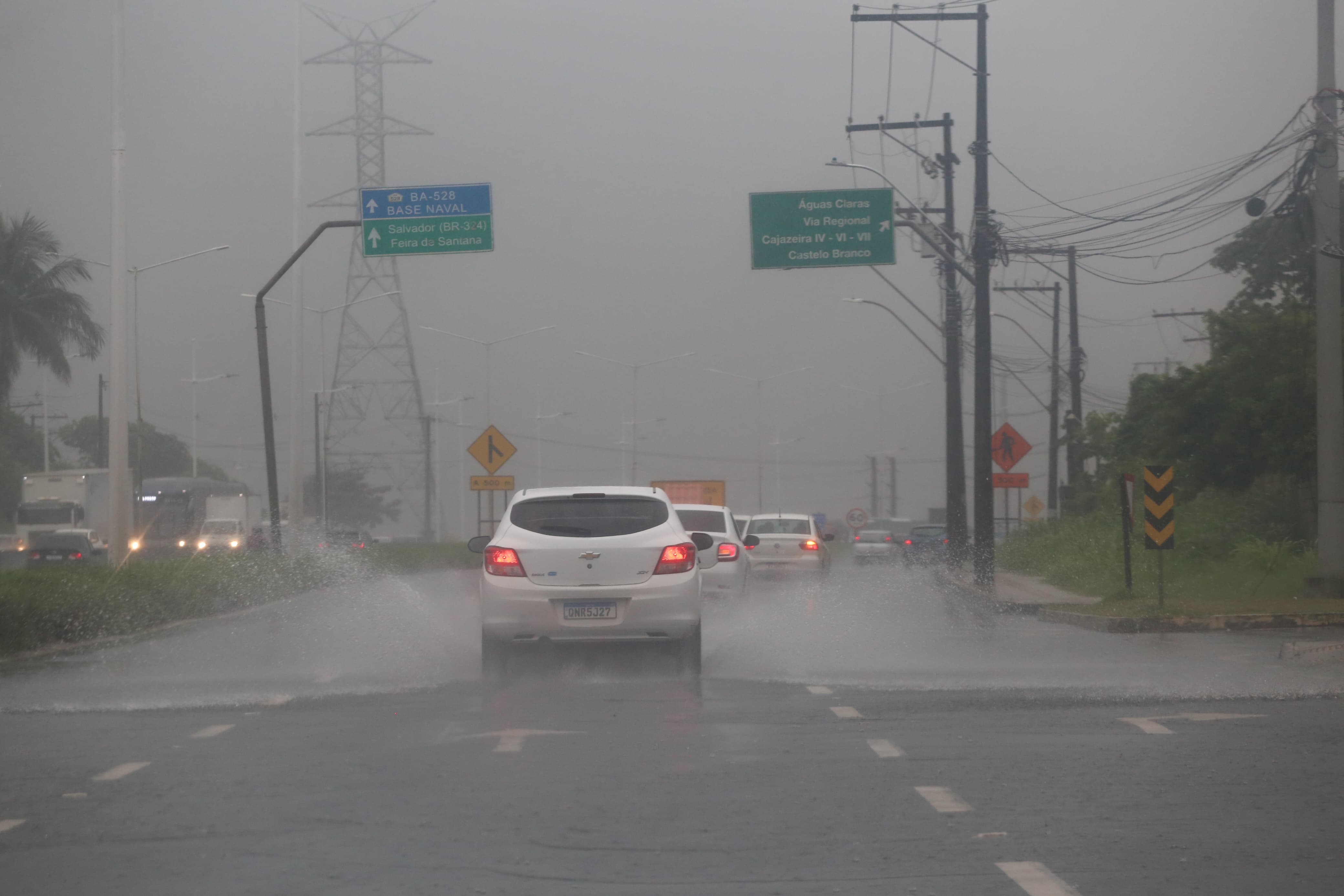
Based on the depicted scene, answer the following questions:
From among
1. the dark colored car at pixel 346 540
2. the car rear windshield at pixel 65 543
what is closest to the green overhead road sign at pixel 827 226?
the dark colored car at pixel 346 540

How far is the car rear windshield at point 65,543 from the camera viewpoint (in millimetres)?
42312

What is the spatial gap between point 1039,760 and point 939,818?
168 centimetres

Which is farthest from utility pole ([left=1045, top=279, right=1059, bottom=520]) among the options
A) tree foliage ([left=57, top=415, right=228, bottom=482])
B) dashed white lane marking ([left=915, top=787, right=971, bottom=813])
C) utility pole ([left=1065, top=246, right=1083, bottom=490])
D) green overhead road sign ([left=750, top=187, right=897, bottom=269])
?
tree foliage ([left=57, top=415, right=228, bottom=482])

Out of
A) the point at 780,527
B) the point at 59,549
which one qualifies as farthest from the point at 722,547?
the point at 59,549

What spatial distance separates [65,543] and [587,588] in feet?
112

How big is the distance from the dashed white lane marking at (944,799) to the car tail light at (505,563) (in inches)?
222

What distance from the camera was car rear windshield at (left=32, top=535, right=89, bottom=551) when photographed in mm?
42312

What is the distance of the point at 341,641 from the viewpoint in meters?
17.3

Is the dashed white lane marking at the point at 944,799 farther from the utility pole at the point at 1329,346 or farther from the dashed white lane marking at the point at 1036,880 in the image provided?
the utility pole at the point at 1329,346

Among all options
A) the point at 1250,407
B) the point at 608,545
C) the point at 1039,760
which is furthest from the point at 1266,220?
the point at 1039,760

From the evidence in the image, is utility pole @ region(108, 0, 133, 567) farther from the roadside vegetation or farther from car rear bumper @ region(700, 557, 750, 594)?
car rear bumper @ region(700, 557, 750, 594)

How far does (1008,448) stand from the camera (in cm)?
3266

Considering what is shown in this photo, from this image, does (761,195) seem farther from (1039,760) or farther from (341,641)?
(1039,760)

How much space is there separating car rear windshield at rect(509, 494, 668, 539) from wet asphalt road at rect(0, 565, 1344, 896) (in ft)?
4.16
